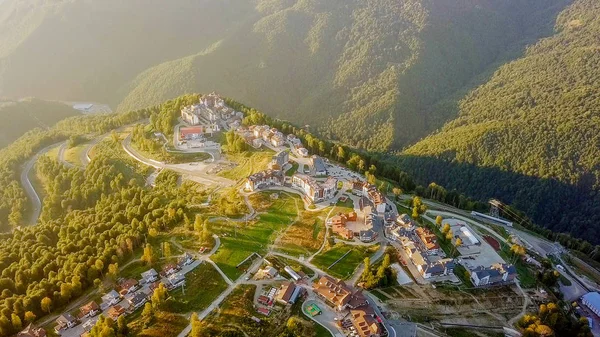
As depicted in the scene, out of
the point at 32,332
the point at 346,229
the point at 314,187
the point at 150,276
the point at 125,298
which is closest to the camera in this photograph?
the point at 32,332

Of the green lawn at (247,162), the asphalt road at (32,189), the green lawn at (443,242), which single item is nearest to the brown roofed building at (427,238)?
the green lawn at (443,242)

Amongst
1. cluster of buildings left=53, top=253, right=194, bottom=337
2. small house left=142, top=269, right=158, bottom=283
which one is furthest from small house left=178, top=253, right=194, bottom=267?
small house left=142, top=269, right=158, bottom=283

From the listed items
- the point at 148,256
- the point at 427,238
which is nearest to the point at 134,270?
the point at 148,256

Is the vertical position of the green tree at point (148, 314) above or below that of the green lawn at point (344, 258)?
below

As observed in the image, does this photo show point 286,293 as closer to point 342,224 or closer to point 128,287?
point 342,224

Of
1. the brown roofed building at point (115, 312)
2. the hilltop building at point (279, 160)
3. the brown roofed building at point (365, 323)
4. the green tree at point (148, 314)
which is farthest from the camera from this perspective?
the hilltop building at point (279, 160)

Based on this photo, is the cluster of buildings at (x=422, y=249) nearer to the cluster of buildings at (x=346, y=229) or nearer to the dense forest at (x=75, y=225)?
the cluster of buildings at (x=346, y=229)

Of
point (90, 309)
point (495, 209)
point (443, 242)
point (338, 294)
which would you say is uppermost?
point (443, 242)
